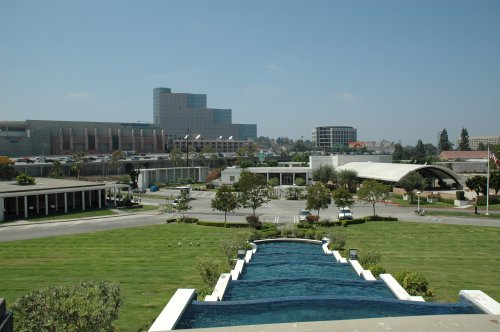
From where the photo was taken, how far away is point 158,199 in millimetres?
75562

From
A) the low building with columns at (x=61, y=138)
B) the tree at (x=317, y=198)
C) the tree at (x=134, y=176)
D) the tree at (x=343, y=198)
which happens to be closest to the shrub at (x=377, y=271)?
the tree at (x=317, y=198)

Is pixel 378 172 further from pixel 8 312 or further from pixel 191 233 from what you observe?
pixel 8 312

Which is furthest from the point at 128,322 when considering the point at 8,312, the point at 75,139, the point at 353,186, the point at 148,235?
the point at 75,139

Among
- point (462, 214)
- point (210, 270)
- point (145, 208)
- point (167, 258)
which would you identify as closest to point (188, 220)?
point (145, 208)

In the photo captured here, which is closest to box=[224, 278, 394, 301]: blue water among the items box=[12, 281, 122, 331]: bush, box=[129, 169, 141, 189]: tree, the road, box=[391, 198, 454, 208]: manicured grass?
box=[12, 281, 122, 331]: bush

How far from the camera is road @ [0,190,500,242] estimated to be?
4494 centimetres

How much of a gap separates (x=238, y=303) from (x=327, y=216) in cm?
3884

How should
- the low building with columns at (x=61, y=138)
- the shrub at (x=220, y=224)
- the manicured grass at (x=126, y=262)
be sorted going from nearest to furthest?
the manicured grass at (x=126, y=262)
the shrub at (x=220, y=224)
the low building with columns at (x=61, y=138)

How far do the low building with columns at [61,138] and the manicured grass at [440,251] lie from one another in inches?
4940

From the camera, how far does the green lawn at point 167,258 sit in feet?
75.4

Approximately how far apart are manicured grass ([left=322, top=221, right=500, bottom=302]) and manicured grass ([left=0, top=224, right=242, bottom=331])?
12.1 m

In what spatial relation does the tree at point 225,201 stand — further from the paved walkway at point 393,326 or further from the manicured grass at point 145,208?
the paved walkway at point 393,326

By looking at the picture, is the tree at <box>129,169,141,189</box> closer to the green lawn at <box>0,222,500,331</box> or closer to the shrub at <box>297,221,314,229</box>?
the green lawn at <box>0,222,500,331</box>

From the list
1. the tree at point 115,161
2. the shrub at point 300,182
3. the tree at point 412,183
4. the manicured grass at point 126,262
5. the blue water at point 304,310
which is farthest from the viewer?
the tree at point 115,161
